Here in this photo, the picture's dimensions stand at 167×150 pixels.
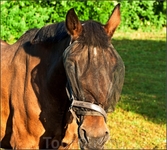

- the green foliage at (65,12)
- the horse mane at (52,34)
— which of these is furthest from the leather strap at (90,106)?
the green foliage at (65,12)

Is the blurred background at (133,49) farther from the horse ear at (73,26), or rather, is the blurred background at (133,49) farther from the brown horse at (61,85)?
the horse ear at (73,26)

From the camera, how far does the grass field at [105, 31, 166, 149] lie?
17.5 ft

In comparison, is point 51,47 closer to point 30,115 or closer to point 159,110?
point 30,115

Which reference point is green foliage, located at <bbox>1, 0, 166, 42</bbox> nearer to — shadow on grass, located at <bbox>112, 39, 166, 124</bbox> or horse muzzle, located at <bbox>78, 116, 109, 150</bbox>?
shadow on grass, located at <bbox>112, 39, 166, 124</bbox>

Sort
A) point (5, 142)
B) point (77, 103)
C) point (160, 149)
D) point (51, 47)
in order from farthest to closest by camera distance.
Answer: point (160, 149), point (5, 142), point (51, 47), point (77, 103)

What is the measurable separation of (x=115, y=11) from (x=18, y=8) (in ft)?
33.9

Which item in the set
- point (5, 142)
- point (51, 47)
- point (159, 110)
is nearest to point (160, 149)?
point (159, 110)

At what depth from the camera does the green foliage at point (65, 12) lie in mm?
12469

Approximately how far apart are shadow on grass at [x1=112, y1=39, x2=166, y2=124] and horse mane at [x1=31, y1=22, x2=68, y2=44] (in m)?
3.45

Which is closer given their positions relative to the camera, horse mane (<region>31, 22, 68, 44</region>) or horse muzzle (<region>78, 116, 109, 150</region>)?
horse muzzle (<region>78, 116, 109, 150</region>)

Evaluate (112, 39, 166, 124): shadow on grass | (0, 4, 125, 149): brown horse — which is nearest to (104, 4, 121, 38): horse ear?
(0, 4, 125, 149): brown horse

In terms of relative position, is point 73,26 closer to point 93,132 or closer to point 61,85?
point 61,85

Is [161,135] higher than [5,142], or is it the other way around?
[5,142]

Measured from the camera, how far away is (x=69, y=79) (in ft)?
8.18
